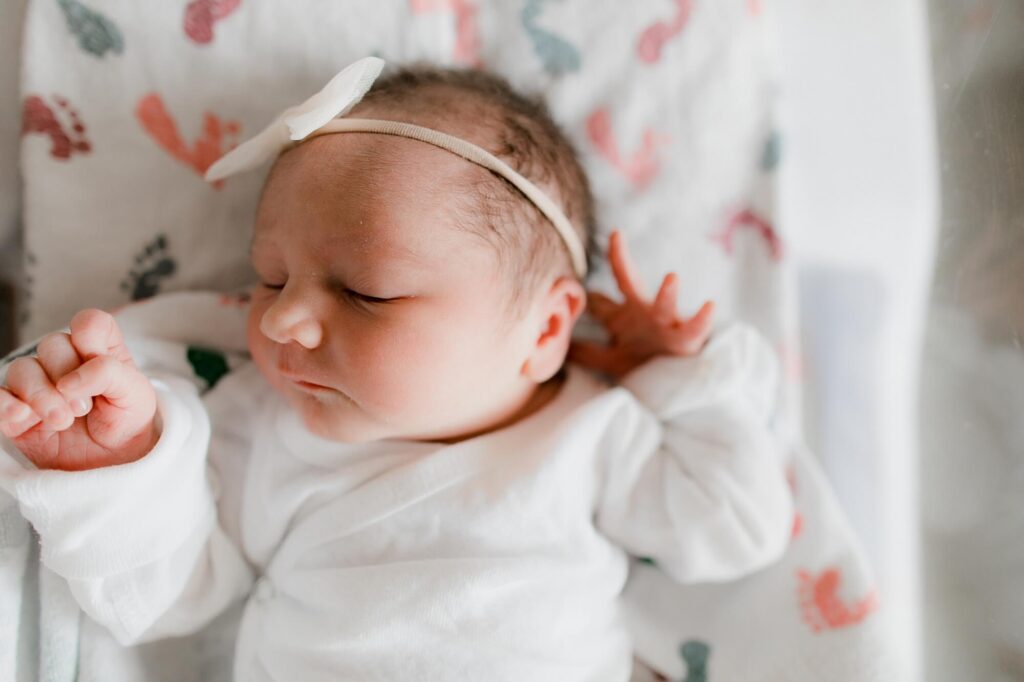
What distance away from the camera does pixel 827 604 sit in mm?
1106

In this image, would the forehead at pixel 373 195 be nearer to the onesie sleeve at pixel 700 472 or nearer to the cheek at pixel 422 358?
the cheek at pixel 422 358

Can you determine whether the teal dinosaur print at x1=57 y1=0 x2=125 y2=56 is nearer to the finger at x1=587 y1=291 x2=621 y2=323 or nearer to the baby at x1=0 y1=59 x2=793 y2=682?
the baby at x1=0 y1=59 x2=793 y2=682

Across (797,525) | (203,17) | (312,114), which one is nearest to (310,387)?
(312,114)

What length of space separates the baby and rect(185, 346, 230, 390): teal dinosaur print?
0.09ft

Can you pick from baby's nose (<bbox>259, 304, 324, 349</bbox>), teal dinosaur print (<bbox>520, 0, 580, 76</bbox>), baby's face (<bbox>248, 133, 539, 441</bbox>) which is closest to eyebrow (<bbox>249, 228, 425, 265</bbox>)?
baby's face (<bbox>248, 133, 539, 441</bbox>)


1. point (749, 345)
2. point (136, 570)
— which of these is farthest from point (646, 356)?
point (136, 570)

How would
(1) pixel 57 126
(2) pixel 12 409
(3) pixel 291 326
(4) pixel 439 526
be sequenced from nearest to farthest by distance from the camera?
(2) pixel 12 409, (3) pixel 291 326, (4) pixel 439 526, (1) pixel 57 126

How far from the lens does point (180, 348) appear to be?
1.10 m

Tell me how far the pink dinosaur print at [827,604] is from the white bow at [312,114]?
0.83 m

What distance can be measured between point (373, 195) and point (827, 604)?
2.55ft

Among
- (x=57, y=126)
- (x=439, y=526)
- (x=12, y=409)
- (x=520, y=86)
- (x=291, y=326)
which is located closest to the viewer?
(x=12, y=409)

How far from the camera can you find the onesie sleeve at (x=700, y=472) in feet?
3.46

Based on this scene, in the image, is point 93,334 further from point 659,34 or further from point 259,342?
point 659,34

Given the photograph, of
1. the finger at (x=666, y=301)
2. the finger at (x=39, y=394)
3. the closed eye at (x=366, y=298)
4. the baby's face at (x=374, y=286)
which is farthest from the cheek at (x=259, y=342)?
the finger at (x=666, y=301)
